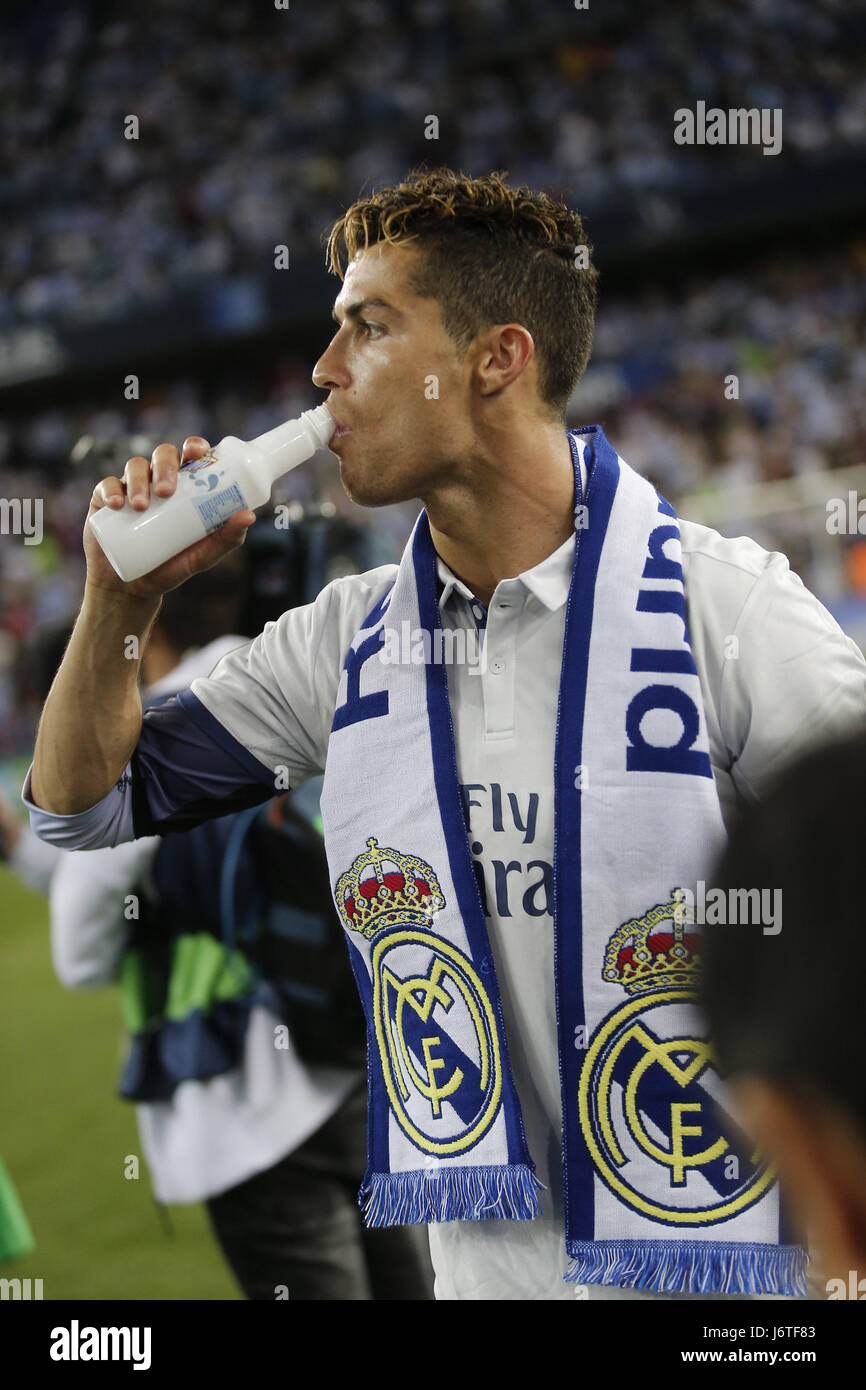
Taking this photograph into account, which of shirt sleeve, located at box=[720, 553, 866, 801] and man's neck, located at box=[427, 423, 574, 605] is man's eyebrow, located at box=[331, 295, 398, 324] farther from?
shirt sleeve, located at box=[720, 553, 866, 801]

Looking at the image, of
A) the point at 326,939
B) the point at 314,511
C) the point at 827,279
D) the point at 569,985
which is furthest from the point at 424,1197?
the point at 827,279

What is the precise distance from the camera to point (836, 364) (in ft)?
25.4

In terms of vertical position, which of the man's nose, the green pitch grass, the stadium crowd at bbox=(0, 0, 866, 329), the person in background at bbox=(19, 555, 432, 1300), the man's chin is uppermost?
the stadium crowd at bbox=(0, 0, 866, 329)

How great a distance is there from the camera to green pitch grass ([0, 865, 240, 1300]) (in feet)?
8.43

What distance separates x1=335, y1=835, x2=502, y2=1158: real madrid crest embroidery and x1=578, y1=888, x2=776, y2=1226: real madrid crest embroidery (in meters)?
0.12

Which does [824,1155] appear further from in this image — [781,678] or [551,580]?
[551,580]

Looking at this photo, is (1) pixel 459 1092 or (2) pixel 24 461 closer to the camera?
(1) pixel 459 1092

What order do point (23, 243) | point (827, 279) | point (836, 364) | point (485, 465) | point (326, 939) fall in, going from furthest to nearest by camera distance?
point (23, 243)
point (827, 279)
point (836, 364)
point (326, 939)
point (485, 465)

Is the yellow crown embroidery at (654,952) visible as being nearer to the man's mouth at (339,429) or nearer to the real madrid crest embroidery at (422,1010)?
the real madrid crest embroidery at (422,1010)

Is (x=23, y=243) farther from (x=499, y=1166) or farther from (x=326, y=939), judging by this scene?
(x=499, y=1166)

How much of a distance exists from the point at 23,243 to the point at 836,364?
6.72 meters

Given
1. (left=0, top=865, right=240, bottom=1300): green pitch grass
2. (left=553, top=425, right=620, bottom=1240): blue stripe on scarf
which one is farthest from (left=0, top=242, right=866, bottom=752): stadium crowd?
(left=553, top=425, right=620, bottom=1240): blue stripe on scarf

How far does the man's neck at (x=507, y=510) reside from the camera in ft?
4.60
